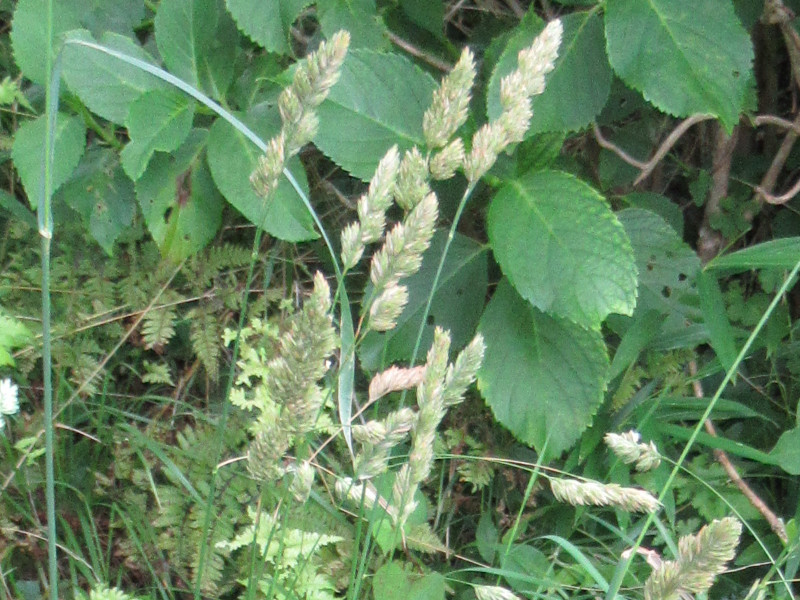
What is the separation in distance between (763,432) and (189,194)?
1.41 meters

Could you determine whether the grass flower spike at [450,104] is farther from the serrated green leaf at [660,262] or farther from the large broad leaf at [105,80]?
the serrated green leaf at [660,262]

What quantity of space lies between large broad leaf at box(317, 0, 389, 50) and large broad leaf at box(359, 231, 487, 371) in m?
0.45

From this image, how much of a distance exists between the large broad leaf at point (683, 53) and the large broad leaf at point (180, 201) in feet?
2.72

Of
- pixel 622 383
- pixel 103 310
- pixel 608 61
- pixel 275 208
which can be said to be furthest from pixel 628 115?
pixel 103 310

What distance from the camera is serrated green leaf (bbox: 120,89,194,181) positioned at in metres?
1.42

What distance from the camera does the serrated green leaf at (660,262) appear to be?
5.58 feet

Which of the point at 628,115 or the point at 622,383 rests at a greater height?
the point at 628,115

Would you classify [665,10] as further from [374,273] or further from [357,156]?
[374,273]

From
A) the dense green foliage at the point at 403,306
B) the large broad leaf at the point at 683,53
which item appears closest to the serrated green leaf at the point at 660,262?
the dense green foliage at the point at 403,306

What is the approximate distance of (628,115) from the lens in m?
1.95

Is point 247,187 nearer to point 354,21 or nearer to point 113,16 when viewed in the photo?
point 354,21

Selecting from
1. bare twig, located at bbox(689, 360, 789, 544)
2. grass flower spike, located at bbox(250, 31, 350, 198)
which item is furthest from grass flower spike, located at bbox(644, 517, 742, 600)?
bare twig, located at bbox(689, 360, 789, 544)

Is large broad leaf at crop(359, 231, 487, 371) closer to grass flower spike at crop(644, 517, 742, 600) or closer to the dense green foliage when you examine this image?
the dense green foliage

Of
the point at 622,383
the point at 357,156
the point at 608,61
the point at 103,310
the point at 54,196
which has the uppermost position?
the point at 608,61
